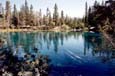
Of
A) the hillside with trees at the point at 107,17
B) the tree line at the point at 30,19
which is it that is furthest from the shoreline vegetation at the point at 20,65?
the tree line at the point at 30,19

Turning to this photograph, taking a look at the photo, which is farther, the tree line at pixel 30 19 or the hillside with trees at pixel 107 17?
the tree line at pixel 30 19

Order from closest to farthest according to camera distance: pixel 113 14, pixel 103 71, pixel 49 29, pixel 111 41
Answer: pixel 111 41 < pixel 113 14 < pixel 103 71 < pixel 49 29

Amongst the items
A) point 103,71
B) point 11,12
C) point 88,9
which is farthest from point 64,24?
point 103,71

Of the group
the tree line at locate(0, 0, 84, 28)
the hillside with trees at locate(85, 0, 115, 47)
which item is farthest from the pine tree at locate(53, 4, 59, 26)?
the hillside with trees at locate(85, 0, 115, 47)

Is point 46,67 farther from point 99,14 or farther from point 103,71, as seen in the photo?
point 103,71

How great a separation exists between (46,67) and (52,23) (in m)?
102

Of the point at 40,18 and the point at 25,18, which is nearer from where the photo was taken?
the point at 25,18

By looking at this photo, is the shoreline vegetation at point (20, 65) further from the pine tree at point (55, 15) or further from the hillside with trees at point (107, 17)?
the pine tree at point (55, 15)

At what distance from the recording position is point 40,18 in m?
132

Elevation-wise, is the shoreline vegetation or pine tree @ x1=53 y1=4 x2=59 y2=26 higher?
pine tree @ x1=53 y1=4 x2=59 y2=26

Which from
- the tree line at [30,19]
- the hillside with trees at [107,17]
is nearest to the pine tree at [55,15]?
the tree line at [30,19]

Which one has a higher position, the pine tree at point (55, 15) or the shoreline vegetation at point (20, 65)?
the pine tree at point (55, 15)

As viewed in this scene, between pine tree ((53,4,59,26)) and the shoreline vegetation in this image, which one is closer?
the shoreline vegetation

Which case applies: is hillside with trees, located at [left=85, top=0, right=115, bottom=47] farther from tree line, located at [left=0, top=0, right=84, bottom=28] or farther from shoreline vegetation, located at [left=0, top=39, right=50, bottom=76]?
tree line, located at [left=0, top=0, right=84, bottom=28]
